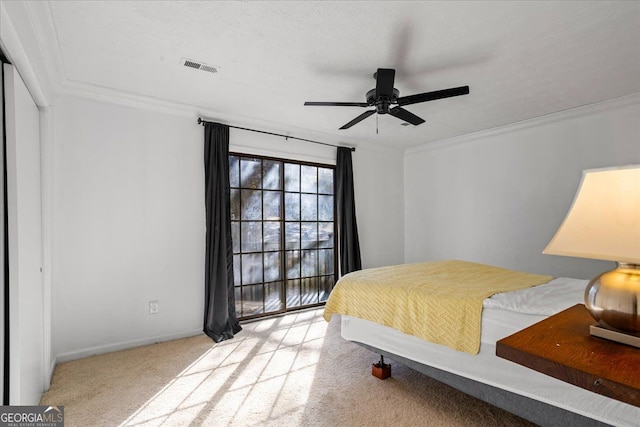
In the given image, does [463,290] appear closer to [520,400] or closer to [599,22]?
[520,400]

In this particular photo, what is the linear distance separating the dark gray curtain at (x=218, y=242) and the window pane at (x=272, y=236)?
0.58m

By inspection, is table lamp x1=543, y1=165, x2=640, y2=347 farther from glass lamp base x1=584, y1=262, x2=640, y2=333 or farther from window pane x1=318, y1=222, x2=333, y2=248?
window pane x1=318, y1=222, x2=333, y2=248

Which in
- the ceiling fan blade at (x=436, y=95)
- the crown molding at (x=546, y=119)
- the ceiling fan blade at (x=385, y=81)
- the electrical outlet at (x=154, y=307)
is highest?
the crown molding at (x=546, y=119)

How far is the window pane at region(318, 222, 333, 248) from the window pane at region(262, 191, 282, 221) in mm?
711

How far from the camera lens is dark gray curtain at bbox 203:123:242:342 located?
3445mm

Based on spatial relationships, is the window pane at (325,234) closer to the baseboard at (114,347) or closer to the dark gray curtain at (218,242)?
the dark gray curtain at (218,242)

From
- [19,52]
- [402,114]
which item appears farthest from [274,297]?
[19,52]

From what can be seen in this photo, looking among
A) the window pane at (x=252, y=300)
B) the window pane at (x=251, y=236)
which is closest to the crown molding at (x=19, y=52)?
the window pane at (x=251, y=236)

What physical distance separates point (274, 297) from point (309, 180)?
163 cm

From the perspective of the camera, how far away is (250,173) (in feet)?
13.0

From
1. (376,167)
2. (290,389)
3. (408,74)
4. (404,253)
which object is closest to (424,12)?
(408,74)

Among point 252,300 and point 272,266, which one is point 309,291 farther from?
point 252,300

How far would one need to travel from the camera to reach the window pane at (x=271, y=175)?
4.09 meters

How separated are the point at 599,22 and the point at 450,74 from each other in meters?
0.94
